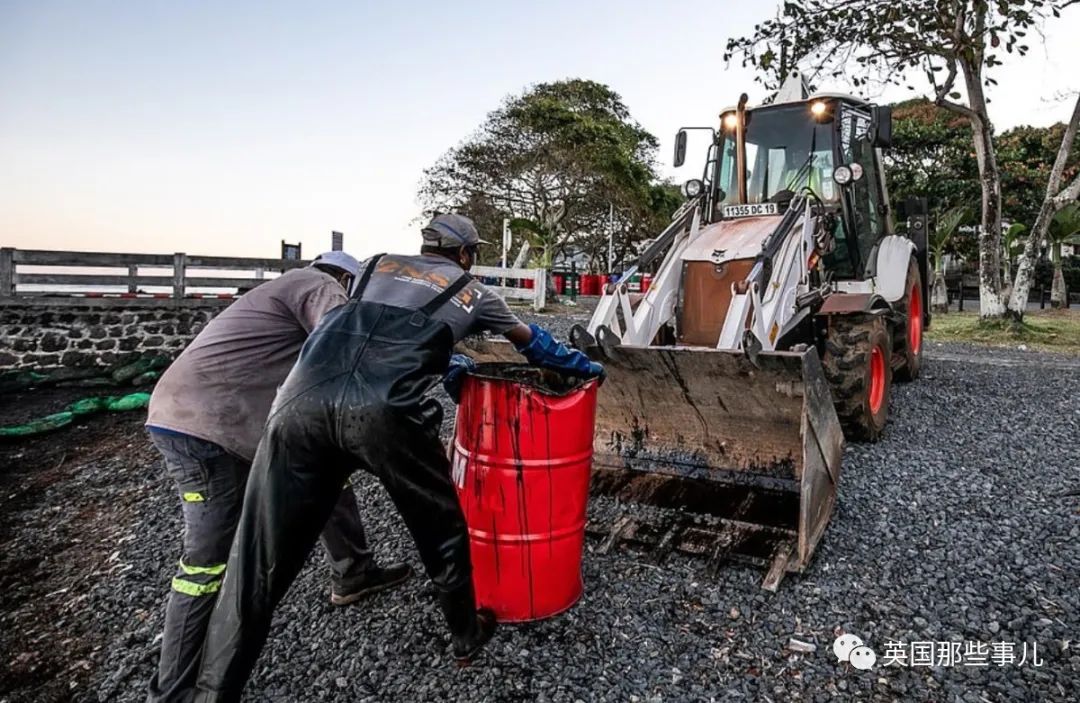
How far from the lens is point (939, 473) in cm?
448

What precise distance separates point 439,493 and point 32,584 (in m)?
3.57

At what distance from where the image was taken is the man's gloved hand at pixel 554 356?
2887 millimetres

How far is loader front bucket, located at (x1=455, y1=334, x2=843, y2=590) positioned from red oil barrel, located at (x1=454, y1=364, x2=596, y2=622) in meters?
0.77

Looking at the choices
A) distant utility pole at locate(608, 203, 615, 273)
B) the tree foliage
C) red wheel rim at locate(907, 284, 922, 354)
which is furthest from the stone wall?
the tree foliage

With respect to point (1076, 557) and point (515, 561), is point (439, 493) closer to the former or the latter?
point (515, 561)

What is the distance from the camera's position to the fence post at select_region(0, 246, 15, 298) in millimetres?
11641

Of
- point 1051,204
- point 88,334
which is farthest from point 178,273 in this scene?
point 1051,204

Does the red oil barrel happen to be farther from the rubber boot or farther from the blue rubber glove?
the rubber boot

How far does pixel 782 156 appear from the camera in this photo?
609 cm

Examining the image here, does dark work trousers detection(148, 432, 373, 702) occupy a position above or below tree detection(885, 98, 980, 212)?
below

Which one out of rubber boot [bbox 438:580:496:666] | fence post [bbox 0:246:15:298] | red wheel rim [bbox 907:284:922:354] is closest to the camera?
rubber boot [bbox 438:580:496:666]

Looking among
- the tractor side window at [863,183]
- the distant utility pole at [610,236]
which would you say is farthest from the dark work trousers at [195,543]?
the distant utility pole at [610,236]

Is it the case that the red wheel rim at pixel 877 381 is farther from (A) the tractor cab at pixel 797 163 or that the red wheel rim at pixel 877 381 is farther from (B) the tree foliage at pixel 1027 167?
(B) the tree foliage at pixel 1027 167

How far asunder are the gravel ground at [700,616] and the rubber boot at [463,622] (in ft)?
0.22
